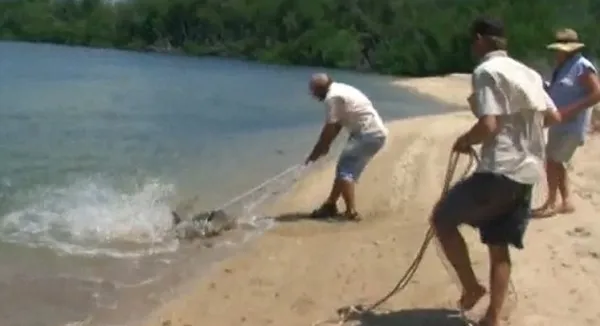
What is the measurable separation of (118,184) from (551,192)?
8180mm

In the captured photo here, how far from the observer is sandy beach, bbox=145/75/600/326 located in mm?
7209

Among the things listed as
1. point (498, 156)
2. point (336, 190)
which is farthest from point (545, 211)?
point (498, 156)

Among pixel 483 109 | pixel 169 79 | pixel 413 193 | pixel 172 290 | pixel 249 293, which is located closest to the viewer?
pixel 483 109

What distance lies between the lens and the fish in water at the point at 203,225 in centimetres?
1153

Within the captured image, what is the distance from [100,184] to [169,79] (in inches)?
1549

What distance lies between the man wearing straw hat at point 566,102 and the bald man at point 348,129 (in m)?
2.19

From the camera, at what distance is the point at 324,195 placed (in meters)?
13.6

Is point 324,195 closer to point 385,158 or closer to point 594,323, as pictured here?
point 385,158

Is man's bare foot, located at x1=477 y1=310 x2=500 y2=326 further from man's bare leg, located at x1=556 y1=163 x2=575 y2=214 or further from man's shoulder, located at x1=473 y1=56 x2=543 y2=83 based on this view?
man's bare leg, located at x1=556 y1=163 x2=575 y2=214

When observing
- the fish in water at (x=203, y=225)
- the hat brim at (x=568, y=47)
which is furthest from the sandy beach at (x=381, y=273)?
the hat brim at (x=568, y=47)

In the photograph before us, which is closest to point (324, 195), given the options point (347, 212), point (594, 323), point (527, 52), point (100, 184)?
point (347, 212)

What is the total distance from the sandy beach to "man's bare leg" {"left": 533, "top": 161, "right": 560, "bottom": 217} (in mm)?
206

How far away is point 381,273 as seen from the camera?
8.65 metres

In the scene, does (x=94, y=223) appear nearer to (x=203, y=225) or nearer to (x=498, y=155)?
(x=203, y=225)
